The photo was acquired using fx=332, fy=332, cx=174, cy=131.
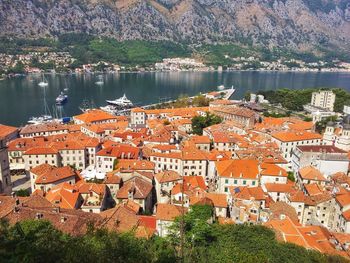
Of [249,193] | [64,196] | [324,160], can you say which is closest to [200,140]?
[324,160]

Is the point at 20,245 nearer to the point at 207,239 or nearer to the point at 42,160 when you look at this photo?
the point at 207,239

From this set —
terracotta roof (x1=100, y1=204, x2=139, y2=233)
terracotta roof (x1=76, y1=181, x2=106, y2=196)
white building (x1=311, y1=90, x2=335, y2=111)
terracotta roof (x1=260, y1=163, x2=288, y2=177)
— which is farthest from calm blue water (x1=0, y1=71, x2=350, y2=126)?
terracotta roof (x1=260, y1=163, x2=288, y2=177)

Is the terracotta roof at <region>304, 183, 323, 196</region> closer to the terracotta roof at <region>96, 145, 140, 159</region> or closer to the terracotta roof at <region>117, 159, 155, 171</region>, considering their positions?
the terracotta roof at <region>117, 159, 155, 171</region>

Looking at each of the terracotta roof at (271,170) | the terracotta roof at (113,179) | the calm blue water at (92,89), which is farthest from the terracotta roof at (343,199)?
the calm blue water at (92,89)

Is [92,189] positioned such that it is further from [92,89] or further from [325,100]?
[92,89]

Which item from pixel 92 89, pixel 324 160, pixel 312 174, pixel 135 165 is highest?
pixel 324 160

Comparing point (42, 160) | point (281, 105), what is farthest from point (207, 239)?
point (281, 105)
